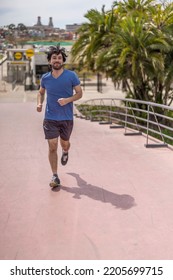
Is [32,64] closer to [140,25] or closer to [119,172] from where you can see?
[140,25]

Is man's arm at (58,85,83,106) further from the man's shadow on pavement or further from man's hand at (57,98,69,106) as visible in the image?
the man's shadow on pavement

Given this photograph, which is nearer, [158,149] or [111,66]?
[158,149]

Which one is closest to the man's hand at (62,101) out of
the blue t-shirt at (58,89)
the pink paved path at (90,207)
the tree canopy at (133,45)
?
the blue t-shirt at (58,89)

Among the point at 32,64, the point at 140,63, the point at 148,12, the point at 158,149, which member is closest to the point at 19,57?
the point at 32,64

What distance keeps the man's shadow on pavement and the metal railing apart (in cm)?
259

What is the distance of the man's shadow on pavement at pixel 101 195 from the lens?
4625mm

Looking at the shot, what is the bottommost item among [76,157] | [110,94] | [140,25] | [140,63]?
[110,94]

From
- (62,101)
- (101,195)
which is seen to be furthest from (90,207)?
(62,101)

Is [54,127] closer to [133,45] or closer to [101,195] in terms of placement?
[101,195]

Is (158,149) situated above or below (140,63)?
below

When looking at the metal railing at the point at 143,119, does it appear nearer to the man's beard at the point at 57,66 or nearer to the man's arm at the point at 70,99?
the man's arm at the point at 70,99

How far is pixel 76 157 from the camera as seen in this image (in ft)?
23.5

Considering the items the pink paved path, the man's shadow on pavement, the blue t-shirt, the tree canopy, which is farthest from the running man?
the tree canopy
